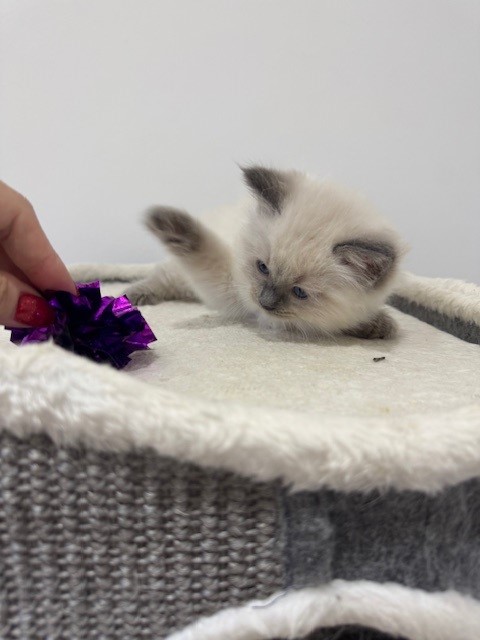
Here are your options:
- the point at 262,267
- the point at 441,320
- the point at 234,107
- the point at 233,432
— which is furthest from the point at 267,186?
the point at 234,107

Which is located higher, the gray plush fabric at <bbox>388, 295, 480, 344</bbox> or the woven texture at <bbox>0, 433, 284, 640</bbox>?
the gray plush fabric at <bbox>388, 295, 480, 344</bbox>

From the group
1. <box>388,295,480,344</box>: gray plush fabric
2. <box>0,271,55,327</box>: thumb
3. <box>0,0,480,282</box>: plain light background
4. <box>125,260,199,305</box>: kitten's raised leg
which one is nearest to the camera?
<box>0,271,55,327</box>: thumb

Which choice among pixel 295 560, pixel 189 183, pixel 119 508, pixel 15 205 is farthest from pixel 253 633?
pixel 189 183

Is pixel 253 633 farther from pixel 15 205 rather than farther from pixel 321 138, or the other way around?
pixel 321 138

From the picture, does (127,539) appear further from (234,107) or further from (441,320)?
(234,107)

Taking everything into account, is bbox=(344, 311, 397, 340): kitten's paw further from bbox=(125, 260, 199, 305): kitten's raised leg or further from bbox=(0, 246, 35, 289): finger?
bbox=(0, 246, 35, 289): finger

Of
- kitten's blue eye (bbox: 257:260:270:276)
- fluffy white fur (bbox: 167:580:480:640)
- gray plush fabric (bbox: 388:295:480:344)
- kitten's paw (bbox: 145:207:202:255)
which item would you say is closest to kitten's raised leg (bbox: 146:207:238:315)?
kitten's paw (bbox: 145:207:202:255)

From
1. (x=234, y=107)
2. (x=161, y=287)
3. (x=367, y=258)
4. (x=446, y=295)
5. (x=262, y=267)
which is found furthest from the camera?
(x=234, y=107)

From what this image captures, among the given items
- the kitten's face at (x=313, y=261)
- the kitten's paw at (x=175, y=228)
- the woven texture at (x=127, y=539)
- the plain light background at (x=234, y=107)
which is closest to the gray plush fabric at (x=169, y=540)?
the woven texture at (x=127, y=539)
